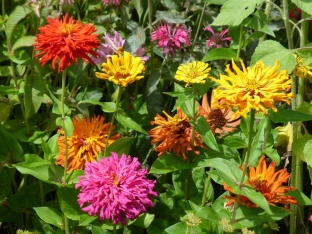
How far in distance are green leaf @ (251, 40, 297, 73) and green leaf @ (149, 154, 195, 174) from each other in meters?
0.29

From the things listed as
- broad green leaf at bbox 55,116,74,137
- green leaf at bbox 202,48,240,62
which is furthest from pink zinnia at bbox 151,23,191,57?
broad green leaf at bbox 55,116,74,137

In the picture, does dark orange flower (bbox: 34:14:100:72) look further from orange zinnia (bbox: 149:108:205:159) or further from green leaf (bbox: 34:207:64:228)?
green leaf (bbox: 34:207:64:228)

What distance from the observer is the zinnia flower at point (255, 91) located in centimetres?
104

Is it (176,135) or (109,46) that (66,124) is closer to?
(176,135)

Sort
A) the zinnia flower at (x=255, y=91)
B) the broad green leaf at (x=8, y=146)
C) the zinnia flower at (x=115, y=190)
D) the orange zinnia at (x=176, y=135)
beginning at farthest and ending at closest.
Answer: the broad green leaf at (x=8, y=146) < the orange zinnia at (x=176, y=135) < the zinnia flower at (x=115, y=190) < the zinnia flower at (x=255, y=91)

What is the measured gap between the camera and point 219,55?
56.9 inches

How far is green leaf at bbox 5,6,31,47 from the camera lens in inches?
63.6

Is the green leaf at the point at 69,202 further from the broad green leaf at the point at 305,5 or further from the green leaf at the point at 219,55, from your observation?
the broad green leaf at the point at 305,5

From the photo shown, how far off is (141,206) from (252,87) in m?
0.34

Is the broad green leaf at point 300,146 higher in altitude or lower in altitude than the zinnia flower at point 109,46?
lower

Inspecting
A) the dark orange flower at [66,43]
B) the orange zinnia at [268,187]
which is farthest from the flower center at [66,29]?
the orange zinnia at [268,187]

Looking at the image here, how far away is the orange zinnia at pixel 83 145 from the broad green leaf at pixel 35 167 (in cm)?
6

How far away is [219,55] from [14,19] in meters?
0.59

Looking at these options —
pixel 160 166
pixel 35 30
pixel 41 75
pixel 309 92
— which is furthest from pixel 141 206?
pixel 309 92
